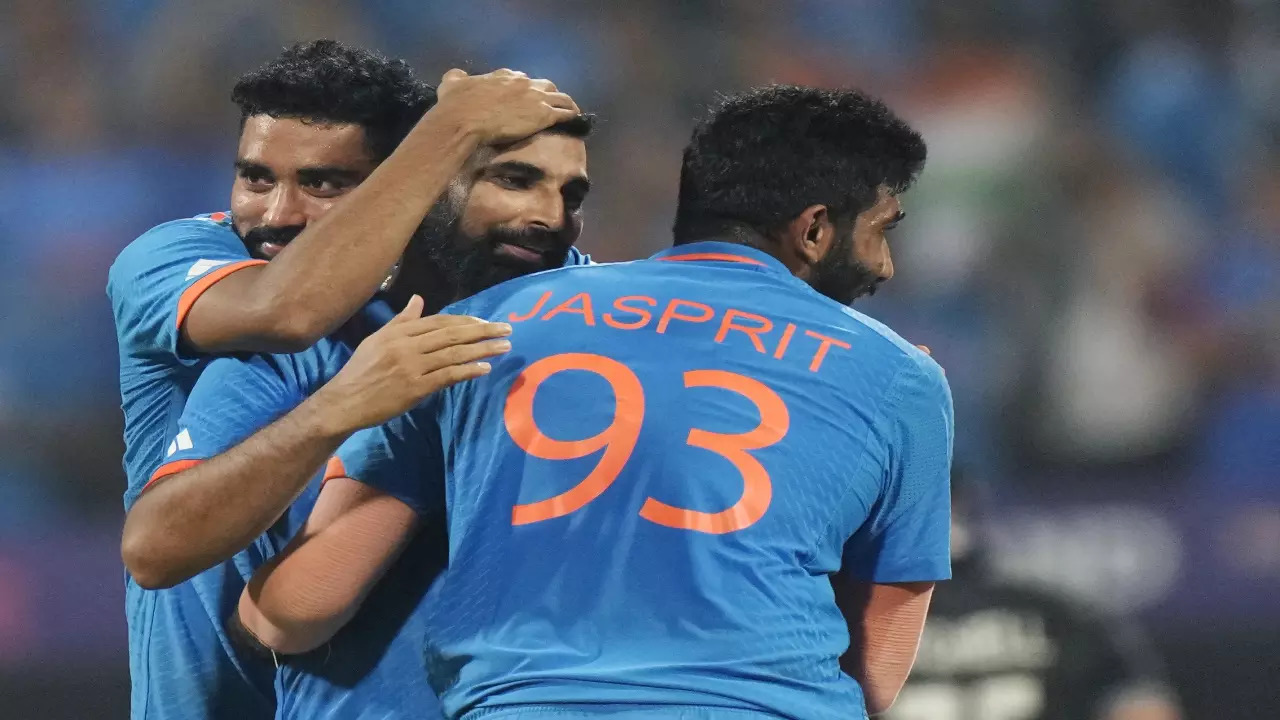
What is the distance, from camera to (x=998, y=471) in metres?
5.15

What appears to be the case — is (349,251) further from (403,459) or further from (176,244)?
(176,244)

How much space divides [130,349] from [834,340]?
1131mm

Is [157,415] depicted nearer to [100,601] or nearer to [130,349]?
[130,349]

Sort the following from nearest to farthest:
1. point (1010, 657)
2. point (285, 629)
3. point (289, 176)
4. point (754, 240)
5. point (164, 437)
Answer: point (285, 629), point (754, 240), point (164, 437), point (289, 176), point (1010, 657)

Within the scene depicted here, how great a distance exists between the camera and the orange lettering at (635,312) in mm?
1825

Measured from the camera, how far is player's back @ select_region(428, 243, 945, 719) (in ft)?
5.43

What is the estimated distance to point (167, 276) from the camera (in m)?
2.11

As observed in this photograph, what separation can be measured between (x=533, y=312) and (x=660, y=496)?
0.33 metres

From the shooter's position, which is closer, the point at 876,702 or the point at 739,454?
the point at 739,454

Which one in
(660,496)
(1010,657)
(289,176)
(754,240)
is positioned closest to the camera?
(660,496)

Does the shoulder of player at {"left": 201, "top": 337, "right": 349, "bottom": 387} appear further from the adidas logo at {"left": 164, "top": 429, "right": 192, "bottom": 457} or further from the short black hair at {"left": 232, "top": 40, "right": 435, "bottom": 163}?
the short black hair at {"left": 232, "top": 40, "right": 435, "bottom": 163}

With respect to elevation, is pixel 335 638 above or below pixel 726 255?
below

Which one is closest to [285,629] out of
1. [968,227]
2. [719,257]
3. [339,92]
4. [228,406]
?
[228,406]

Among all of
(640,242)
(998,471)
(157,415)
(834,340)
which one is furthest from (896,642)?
(640,242)
